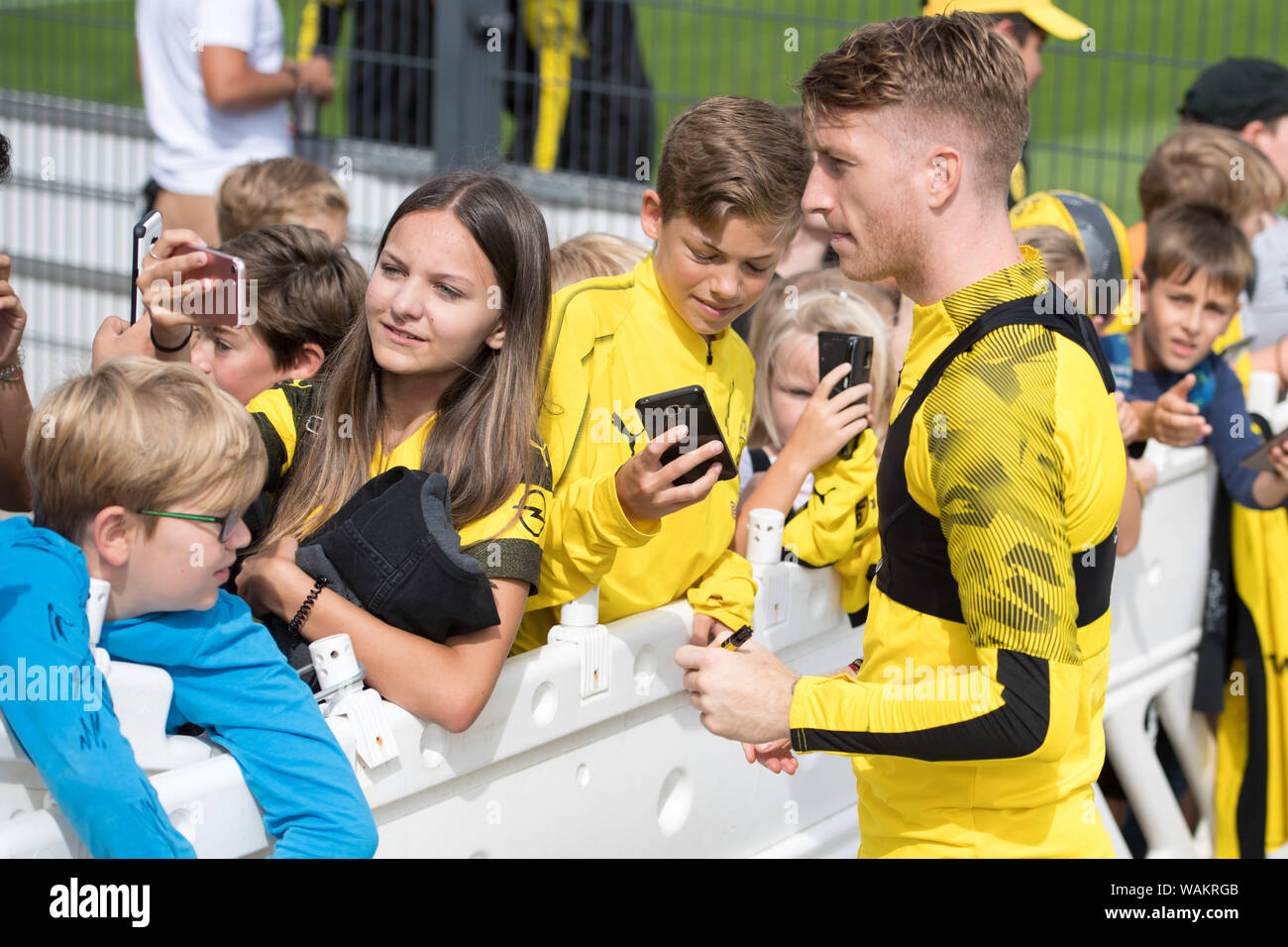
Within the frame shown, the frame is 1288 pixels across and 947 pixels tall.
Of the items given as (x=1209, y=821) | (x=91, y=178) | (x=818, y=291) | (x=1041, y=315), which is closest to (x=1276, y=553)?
(x=1209, y=821)

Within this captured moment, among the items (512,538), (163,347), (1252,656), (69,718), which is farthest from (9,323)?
(1252,656)

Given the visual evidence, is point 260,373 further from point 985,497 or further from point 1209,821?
point 1209,821

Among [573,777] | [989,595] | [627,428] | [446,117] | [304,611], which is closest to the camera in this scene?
[989,595]

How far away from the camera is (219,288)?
2818 millimetres

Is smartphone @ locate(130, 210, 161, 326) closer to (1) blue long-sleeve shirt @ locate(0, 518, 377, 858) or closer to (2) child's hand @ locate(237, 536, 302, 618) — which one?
(2) child's hand @ locate(237, 536, 302, 618)

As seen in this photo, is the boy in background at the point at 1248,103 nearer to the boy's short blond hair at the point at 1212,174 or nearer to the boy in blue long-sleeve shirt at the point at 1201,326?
the boy's short blond hair at the point at 1212,174

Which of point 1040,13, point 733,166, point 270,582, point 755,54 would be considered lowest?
point 270,582

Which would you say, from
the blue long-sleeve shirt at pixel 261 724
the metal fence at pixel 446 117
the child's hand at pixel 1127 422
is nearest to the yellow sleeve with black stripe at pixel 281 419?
the blue long-sleeve shirt at pixel 261 724

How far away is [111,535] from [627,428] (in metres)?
1.22

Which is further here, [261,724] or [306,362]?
[306,362]

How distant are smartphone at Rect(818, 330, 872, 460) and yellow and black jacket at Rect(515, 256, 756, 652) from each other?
24 cm

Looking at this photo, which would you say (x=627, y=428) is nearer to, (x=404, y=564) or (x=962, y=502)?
(x=404, y=564)
